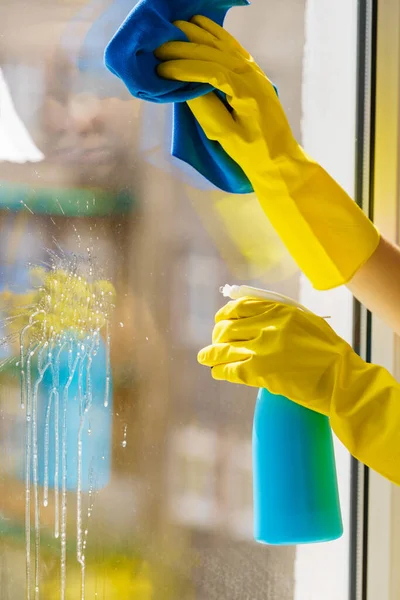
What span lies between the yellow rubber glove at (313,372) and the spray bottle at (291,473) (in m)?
0.04

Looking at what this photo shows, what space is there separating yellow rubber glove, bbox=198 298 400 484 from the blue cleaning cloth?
170 millimetres

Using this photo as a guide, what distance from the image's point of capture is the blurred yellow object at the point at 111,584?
831 millimetres

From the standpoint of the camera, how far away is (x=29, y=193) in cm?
81

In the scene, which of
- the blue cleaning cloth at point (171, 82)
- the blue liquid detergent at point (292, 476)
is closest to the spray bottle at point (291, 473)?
the blue liquid detergent at point (292, 476)

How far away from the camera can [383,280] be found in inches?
29.8

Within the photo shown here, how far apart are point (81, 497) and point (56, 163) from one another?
0.44m

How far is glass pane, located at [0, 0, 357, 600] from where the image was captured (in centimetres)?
81

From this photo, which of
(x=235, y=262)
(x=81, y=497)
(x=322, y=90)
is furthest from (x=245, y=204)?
(x=81, y=497)

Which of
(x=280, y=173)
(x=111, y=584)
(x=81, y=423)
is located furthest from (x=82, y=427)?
(x=280, y=173)

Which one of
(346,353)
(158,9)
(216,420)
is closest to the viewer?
(158,9)

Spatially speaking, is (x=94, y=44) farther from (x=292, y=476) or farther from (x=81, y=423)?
(x=292, y=476)

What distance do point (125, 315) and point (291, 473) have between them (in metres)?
0.31

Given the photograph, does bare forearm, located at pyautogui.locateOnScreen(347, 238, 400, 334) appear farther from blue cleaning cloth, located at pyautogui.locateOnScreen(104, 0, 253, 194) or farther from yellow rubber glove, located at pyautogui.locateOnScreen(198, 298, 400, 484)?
blue cleaning cloth, located at pyautogui.locateOnScreen(104, 0, 253, 194)

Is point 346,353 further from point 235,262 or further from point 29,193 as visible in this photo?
point 29,193
